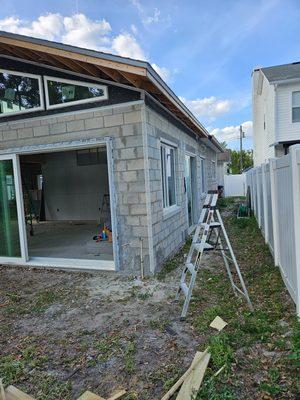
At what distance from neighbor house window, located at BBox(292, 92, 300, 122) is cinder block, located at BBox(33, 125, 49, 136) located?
1371 centimetres

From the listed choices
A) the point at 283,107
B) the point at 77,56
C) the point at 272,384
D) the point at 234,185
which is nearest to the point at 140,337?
the point at 272,384

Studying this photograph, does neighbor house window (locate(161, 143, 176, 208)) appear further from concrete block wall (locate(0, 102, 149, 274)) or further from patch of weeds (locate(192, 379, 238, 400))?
patch of weeds (locate(192, 379, 238, 400))

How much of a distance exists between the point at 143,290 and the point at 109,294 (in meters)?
0.52

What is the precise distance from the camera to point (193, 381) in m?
2.36

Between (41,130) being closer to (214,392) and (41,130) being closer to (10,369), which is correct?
(10,369)

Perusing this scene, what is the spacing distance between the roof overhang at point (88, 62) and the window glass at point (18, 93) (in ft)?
1.29

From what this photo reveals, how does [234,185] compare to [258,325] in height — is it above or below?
above

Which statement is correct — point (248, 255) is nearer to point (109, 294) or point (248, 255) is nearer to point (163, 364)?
point (109, 294)

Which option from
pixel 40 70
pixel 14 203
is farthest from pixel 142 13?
pixel 14 203

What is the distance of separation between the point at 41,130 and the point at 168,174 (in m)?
2.87

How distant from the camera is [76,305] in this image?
4.26 meters

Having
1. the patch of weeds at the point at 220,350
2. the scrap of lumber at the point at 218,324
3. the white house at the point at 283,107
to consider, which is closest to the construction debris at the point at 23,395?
the patch of weeds at the point at 220,350

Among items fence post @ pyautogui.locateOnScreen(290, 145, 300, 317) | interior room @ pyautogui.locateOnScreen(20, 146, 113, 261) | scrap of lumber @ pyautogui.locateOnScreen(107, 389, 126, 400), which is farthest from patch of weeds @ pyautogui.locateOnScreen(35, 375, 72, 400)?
interior room @ pyautogui.locateOnScreen(20, 146, 113, 261)

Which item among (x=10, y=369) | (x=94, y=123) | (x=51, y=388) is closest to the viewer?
(x=51, y=388)
